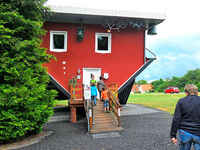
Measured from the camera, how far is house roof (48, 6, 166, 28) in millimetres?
11883

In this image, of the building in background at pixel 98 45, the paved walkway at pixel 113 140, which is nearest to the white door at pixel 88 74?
the building in background at pixel 98 45

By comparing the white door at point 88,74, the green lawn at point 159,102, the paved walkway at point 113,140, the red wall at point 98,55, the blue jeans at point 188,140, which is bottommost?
the green lawn at point 159,102

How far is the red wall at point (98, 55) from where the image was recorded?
1312 centimetres

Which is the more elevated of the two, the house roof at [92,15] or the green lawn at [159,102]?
the house roof at [92,15]

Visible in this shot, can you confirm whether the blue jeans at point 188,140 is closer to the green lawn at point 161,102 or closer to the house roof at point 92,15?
the house roof at point 92,15

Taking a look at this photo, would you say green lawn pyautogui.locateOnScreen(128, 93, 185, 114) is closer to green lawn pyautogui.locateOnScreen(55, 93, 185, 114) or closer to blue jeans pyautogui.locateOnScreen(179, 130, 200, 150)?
green lawn pyautogui.locateOnScreen(55, 93, 185, 114)

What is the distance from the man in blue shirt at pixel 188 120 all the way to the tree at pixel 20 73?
18.5 ft

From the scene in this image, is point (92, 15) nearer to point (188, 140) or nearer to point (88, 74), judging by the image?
point (88, 74)

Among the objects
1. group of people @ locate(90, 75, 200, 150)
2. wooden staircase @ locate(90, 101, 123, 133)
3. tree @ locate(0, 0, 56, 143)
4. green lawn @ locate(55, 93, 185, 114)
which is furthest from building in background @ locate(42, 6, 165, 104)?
group of people @ locate(90, 75, 200, 150)

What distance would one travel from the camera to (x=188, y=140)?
3.66 m

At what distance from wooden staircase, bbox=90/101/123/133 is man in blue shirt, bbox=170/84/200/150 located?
5.35 meters

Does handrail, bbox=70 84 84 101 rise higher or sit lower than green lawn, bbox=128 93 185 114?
higher

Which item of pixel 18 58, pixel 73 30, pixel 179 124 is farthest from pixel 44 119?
pixel 73 30

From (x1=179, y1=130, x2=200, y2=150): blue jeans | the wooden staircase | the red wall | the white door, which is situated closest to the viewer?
(x1=179, y1=130, x2=200, y2=150): blue jeans
